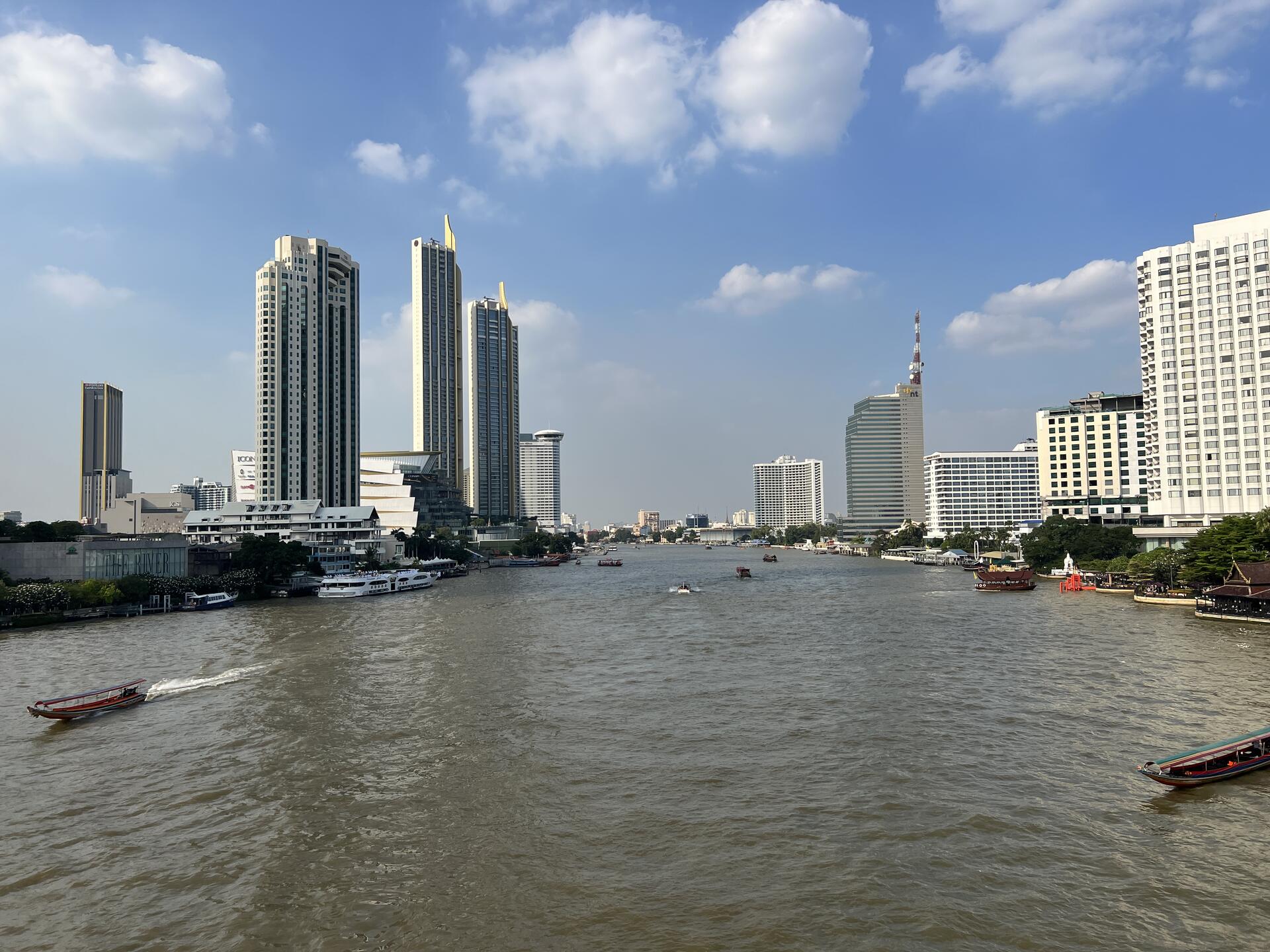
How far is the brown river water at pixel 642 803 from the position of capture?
38.3 ft

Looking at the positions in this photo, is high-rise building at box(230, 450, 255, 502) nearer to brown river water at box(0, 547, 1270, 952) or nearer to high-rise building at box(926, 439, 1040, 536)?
brown river water at box(0, 547, 1270, 952)

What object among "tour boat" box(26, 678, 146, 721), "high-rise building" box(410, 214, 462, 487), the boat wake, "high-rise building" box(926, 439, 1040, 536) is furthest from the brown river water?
"high-rise building" box(410, 214, 462, 487)

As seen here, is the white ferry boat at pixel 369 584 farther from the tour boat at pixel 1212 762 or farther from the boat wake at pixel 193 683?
the tour boat at pixel 1212 762

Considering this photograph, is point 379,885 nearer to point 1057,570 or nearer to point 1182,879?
point 1182,879

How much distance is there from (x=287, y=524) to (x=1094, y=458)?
111 m

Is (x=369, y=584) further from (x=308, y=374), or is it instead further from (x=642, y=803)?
(x=642, y=803)

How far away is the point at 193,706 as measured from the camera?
25688mm

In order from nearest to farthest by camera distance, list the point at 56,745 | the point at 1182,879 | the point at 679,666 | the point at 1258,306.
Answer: the point at 1182,879, the point at 56,745, the point at 679,666, the point at 1258,306

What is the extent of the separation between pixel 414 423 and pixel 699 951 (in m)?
181

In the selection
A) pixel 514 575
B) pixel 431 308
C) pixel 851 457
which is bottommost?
pixel 514 575

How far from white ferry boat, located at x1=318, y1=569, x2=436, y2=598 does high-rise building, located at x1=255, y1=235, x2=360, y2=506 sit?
1168 inches

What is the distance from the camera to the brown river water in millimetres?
11672

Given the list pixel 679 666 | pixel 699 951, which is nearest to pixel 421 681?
pixel 679 666

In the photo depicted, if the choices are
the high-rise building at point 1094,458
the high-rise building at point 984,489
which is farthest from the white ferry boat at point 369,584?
the high-rise building at point 984,489
